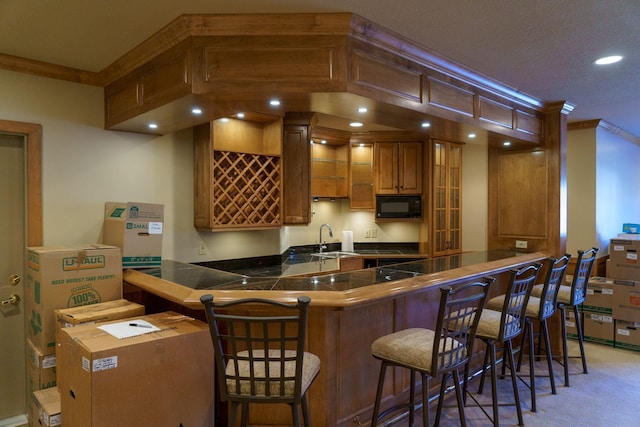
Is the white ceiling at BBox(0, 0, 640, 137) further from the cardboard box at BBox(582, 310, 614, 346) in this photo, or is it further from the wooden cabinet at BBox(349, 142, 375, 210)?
the cardboard box at BBox(582, 310, 614, 346)

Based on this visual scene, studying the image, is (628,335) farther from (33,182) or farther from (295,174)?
(33,182)

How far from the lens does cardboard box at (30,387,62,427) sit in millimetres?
2023

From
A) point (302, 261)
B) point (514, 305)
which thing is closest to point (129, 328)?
point (514, 305)

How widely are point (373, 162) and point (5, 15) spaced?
13.6 feet

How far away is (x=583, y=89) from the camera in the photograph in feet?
11.7

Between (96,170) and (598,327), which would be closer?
(96,170)

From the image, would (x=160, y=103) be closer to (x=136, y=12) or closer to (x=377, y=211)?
(x=136, y=12)

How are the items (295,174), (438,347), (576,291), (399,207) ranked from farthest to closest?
(399,207), (295,174), (576,291), (438,347)

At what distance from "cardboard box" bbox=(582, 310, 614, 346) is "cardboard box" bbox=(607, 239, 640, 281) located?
48 centimetres

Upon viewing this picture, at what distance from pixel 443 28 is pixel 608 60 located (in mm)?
1464

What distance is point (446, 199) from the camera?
5242mm

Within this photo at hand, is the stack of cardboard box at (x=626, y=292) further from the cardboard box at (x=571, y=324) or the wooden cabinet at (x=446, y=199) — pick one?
the wooden cabinet at (x=446, y=199)

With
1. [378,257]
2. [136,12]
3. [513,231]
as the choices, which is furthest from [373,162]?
[136,12]

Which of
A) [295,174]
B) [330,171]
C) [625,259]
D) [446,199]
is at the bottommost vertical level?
[625,259]
